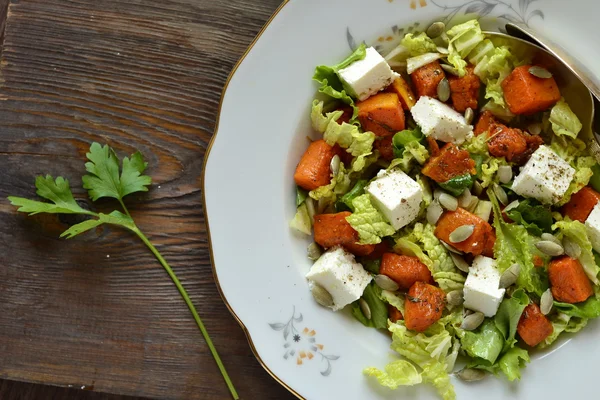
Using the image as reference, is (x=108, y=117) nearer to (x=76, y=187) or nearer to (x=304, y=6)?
(x=76, y=187)

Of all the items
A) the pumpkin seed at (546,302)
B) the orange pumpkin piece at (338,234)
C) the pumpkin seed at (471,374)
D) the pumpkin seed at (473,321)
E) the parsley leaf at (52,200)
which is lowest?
the parsley leaf at (52,200)

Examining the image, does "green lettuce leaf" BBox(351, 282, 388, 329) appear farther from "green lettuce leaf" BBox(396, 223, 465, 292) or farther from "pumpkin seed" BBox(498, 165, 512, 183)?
"pumpkin seed" BBox(498, 165, 512, 183)

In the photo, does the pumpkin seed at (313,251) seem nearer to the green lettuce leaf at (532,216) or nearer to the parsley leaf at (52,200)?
the green lettuce leaf at (532,216)

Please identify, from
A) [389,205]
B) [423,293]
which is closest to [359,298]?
[423,293]

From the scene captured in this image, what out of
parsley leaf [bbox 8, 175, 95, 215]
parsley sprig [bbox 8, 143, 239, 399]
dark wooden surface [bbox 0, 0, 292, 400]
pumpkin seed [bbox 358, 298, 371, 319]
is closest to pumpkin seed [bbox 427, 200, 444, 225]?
pumpkin seed [bbox 358, 298, 371, 319]

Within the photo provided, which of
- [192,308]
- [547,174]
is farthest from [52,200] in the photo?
[547,174]

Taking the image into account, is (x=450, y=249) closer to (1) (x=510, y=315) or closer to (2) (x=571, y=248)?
(1) (x=510, y=315)

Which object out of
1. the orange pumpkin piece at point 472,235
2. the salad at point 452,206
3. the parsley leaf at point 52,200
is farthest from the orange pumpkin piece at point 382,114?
the parsley leaf at point 52,200
